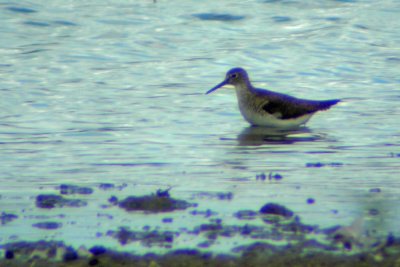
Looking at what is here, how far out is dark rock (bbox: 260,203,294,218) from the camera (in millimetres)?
6152

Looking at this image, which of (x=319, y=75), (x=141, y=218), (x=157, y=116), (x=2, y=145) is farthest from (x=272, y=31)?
(x=141, y=218)

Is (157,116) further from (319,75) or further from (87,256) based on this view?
(87,256)

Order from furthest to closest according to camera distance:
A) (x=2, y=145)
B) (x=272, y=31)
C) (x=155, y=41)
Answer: (x=272, y=31) < (x=155, y=41) < (x=2, y=145)

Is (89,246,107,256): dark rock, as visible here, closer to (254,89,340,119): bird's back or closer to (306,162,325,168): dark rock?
(306,162,325,168): dark rock

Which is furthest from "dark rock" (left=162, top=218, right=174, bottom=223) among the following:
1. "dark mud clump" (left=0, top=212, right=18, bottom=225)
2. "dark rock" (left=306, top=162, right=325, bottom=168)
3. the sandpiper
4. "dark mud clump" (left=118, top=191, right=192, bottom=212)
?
the sandpiper

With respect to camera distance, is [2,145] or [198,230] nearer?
[198,230]

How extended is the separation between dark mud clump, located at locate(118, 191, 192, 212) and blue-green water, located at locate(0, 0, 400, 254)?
0.13 m

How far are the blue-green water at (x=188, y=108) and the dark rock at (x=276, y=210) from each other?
0.63ft

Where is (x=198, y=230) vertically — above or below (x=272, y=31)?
above

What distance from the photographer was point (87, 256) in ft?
17.0

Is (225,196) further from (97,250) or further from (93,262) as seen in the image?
(93,262)

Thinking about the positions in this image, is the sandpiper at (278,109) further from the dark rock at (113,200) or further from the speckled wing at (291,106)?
the dark rock at (113,200)

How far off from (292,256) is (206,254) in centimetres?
46

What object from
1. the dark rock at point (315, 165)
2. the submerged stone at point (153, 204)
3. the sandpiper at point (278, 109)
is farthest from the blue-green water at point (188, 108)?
the sandpiper at point (278, 109)
